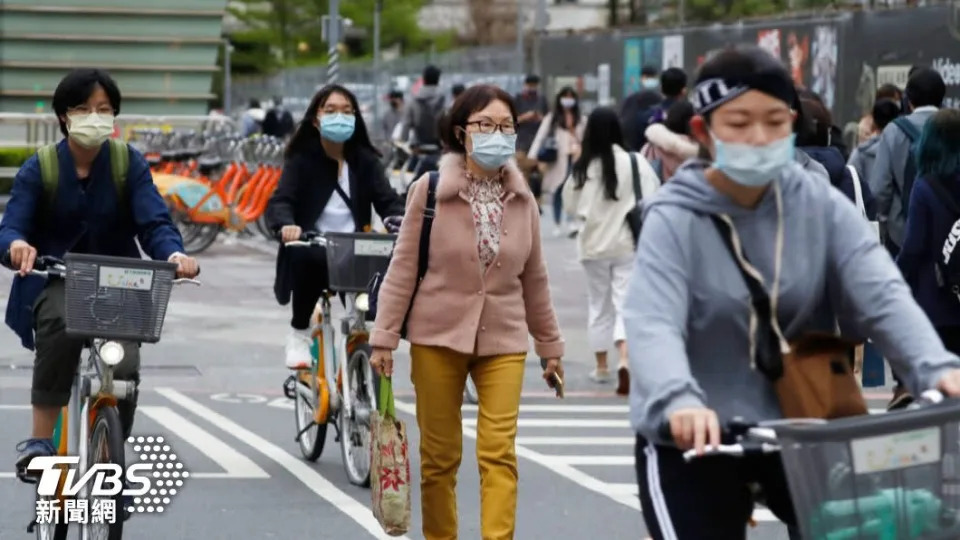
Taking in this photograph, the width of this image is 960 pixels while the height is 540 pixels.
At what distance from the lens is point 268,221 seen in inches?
385

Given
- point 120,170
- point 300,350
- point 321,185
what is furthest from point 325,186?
point 120,170

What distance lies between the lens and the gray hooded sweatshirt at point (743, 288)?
4.31 meters

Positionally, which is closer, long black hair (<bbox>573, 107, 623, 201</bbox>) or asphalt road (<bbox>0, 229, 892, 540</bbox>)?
asphalt road (<bbox>0, 229, 892, 540</bbox>)

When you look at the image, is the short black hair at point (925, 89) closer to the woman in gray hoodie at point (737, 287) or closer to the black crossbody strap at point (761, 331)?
the woman in gray hoodie at point (737, 287)

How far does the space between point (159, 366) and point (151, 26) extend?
781 inches

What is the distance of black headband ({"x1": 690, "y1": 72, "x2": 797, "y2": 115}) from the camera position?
4359 millimetres

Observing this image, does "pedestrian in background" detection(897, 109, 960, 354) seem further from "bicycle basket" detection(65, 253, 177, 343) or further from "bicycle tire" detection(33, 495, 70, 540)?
"bicycle tire" detection(33, 495, 70, 540)

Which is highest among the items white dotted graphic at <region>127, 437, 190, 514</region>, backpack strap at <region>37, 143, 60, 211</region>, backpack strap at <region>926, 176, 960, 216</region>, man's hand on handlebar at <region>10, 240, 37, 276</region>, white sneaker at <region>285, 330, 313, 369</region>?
backpack strap at <region>37, 143, 60, 211</region>

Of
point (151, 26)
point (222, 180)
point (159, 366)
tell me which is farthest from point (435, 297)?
point (151, 26)

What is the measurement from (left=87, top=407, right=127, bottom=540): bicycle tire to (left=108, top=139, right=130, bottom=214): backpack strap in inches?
30.4

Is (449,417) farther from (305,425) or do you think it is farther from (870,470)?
(870,470)

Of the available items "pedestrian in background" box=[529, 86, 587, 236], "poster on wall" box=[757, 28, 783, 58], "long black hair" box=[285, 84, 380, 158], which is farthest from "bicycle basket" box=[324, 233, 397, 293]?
"pedestrian in background" box=[529, 86, 587, 236]

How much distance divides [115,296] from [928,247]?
403cm

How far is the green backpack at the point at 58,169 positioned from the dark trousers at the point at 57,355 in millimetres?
328
